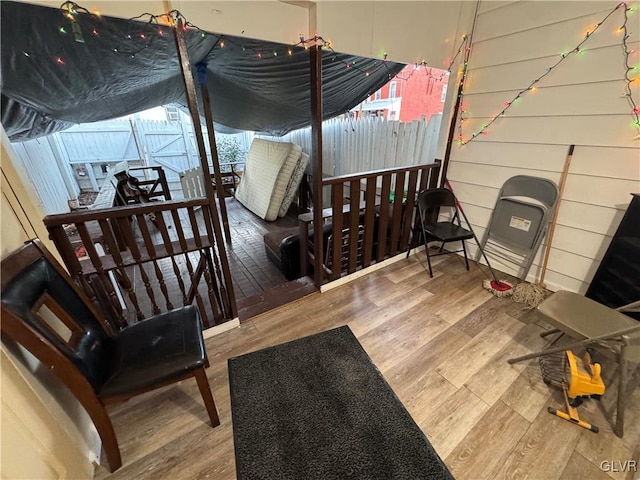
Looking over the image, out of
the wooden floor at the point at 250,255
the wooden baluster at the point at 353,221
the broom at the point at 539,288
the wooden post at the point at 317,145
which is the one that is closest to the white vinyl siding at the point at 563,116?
the broom at the point at 539,288

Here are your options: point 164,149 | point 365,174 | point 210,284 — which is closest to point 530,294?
point 365,174

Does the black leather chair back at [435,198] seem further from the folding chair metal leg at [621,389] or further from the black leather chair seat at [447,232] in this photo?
the folding chair metal leg at [621,389]

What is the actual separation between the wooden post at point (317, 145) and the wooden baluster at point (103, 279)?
1.41 m

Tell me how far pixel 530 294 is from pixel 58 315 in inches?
121

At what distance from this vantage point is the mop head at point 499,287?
2.21m

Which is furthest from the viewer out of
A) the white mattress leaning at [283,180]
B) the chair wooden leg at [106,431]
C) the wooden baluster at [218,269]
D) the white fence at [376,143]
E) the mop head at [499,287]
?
the white mattress leaning at [283,180]

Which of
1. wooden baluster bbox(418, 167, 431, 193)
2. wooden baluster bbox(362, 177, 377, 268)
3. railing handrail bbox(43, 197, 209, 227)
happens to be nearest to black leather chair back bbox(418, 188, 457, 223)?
wooden baluster bbox(418, 167, 431, 193)

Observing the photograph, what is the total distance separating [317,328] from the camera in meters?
1.93

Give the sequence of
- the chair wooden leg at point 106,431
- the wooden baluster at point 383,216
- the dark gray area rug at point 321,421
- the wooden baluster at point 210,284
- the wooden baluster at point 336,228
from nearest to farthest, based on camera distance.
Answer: the chair wooden leg at point 106,431 < the dark gray area rug at point 321,421 < the wooden baluster at point 210,284 < the wooden baluster at point 336,228 < the wooden baluster at point 383,216

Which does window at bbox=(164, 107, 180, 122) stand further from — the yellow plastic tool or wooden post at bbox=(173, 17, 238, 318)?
A: the yellow plastic tool

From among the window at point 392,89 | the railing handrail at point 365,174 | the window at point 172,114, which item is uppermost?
the window at point 392,89

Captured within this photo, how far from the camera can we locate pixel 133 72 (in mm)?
2441

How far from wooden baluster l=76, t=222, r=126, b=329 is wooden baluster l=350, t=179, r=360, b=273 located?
1.76 m

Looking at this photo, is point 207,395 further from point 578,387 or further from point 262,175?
point 262,175
